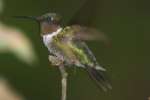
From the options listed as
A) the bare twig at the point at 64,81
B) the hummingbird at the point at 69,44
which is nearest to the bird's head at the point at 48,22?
the hummingbird at the point at 69,44

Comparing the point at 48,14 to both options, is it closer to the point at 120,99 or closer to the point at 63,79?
the point at 63,79

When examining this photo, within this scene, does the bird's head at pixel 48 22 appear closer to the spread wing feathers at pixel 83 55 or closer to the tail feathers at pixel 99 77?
the spread wing feathers at pixel 83 55

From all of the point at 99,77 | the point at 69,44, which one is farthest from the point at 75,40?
the point at 99,77

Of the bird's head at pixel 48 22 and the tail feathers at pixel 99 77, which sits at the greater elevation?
the bird's head at pixel 48 22

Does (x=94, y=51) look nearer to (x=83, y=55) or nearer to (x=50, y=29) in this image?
(x=83, y=55)

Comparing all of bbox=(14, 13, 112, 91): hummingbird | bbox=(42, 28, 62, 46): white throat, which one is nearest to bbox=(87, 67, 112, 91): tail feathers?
bbox=(14, 13, 112, 91): hummingbird

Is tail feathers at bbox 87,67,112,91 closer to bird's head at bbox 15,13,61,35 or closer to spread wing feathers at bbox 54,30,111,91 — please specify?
spread wing feathers at bbox 54,30,111,91
